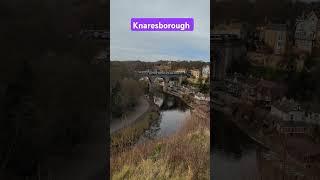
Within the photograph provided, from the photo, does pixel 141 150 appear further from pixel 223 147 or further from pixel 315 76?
pixel 315 76

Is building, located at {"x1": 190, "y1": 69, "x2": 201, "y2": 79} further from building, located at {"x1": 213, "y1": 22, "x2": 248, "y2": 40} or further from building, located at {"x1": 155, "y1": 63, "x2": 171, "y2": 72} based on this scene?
building, located at {"x1": 213, "y1": 22, "x2": 248, "y2": 40}

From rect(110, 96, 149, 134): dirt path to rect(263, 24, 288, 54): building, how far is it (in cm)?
113

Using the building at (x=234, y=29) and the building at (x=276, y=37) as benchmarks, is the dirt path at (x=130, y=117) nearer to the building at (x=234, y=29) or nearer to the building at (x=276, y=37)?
the building at (x=234, y=29)

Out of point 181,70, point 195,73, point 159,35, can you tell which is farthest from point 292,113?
point 159,35

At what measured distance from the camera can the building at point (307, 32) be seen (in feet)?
10.4

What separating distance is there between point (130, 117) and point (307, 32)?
1.62 m

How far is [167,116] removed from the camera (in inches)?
131

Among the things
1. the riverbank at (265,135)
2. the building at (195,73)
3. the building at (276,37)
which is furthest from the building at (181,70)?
the building at (276,37)

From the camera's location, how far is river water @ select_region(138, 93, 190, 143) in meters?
3.32

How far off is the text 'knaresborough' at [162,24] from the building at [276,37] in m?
0.64

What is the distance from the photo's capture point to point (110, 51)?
3.22 m
